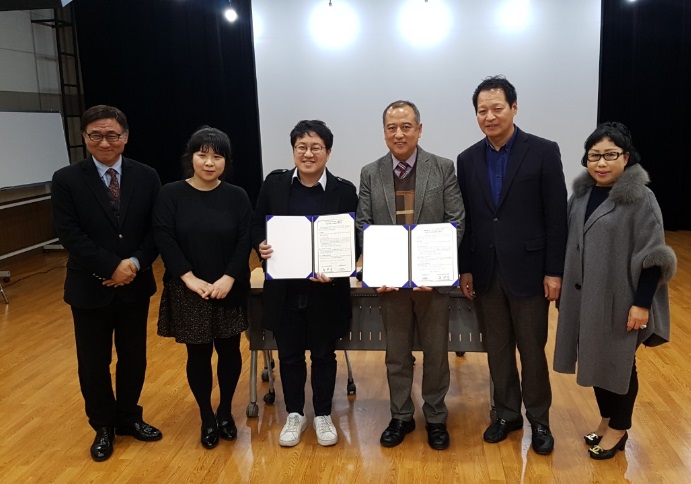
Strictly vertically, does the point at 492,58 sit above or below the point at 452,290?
above

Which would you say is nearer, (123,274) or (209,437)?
(123,274)

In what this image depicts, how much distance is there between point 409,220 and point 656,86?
652cm

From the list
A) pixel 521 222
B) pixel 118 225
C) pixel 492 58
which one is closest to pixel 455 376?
pixel 521 222

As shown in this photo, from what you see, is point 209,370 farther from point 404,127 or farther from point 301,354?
point 404,127

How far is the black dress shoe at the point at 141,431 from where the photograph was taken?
298 cm

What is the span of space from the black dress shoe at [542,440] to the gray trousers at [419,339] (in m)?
0.42

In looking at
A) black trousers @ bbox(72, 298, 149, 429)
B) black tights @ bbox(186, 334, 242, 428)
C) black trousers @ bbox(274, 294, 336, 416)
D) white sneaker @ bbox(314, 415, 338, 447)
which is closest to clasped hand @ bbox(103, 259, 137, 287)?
black trousers @ bbox(72, 298, 149, 429)

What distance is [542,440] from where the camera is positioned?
9.04 feet

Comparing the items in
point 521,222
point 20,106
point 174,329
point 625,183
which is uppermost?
point 20,106

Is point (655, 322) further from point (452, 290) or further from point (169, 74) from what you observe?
point (169, 74)

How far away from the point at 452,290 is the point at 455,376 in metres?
0.96

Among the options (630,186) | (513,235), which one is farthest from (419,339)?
(630,186)

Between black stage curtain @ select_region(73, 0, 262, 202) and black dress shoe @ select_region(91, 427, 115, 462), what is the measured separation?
4.72 m

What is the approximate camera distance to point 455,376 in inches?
147
